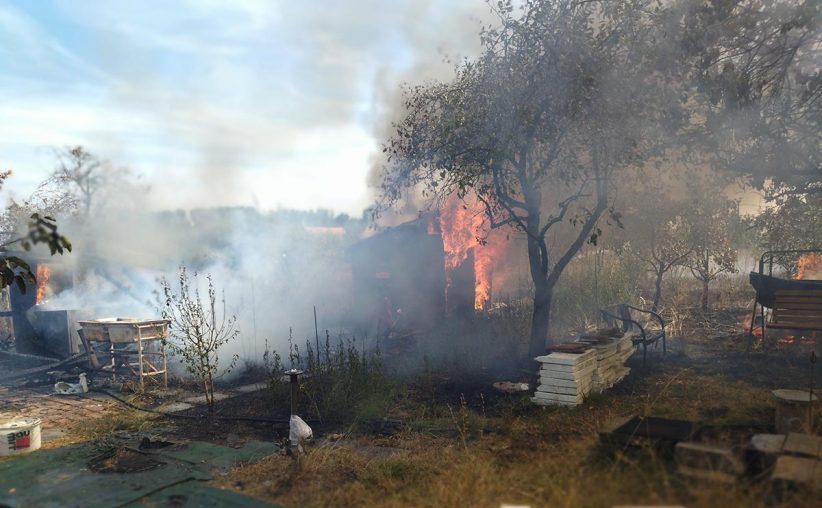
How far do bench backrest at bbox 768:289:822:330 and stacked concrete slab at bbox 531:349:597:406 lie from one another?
3.79 m

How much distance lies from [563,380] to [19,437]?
22.7 ft

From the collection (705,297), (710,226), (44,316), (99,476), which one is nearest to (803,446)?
(99,476)

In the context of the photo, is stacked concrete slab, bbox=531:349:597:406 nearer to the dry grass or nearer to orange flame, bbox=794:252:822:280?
the dry grass

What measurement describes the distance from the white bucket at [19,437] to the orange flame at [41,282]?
1068 cm

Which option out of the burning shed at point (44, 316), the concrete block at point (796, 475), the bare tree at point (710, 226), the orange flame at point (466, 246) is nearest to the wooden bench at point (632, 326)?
the bare tree at point (710, 226)

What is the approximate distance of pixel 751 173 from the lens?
8672mm

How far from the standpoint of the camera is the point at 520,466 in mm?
5117

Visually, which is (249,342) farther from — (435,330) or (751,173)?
(751,173)

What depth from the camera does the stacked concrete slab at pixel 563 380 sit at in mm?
7232

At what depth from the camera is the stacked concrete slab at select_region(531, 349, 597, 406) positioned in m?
7.23

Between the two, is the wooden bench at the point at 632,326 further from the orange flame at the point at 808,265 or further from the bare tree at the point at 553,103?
the orange flame at the point at 808,265

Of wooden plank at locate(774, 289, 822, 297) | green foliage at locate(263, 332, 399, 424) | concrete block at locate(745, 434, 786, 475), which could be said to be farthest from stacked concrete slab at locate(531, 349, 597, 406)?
wooden plank at locate(774, 289, 822, 297)

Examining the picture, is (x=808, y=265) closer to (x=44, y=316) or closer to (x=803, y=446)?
(x=803, y=446)

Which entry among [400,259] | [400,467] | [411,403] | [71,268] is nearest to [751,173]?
[411,403]
